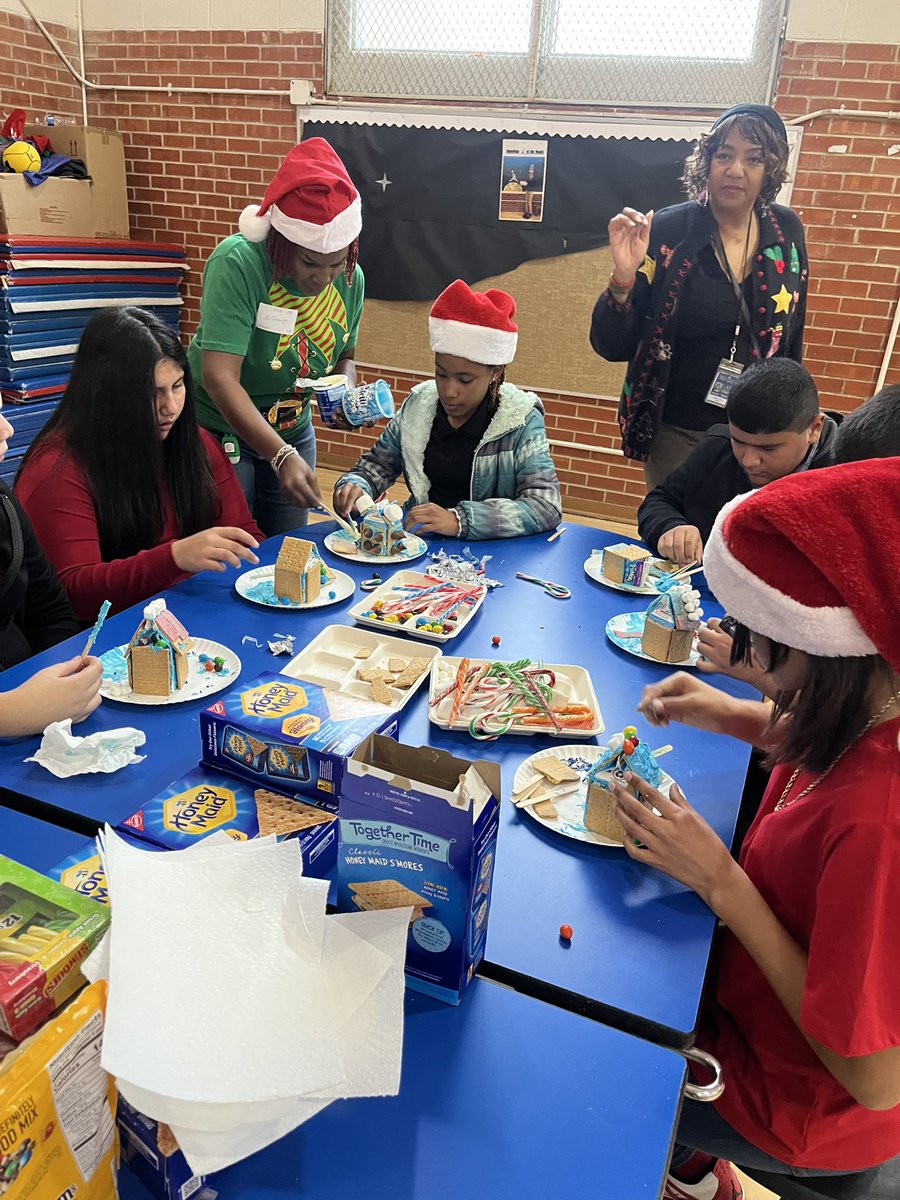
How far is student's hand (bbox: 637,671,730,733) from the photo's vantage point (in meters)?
1.36

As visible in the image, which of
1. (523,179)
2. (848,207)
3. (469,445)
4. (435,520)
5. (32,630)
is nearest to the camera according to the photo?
(32,630)

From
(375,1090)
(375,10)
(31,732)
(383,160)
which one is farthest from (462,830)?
(375,10)

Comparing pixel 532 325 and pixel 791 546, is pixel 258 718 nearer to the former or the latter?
pixel 791 546

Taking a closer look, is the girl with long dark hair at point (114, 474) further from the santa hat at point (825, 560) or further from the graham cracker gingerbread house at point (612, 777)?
the santa hat at point (825, 560)

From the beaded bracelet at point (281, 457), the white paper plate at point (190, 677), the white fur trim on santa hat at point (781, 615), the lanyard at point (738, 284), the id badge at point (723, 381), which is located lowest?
the white paper plate at point (190, 677)

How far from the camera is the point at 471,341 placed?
229 cm

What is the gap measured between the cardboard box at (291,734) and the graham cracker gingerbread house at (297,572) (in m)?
0.55

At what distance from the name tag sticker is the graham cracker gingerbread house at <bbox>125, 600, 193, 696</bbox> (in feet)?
4.05

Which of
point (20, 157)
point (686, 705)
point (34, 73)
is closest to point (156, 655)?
point (686, 705)

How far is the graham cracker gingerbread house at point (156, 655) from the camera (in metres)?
1.39

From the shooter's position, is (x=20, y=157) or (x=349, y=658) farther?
(x=20, y=157)

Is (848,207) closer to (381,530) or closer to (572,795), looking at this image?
(381,530)

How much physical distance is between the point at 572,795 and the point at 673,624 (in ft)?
1.72

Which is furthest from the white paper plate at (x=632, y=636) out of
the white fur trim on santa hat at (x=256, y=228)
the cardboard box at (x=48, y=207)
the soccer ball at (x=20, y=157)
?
the soccer ball at (x=20, y=157)
